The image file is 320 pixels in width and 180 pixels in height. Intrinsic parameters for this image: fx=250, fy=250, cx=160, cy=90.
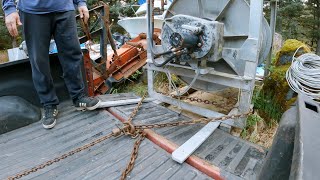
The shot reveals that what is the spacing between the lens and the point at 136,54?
4.22 meters

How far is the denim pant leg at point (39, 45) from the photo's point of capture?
2.25 metres

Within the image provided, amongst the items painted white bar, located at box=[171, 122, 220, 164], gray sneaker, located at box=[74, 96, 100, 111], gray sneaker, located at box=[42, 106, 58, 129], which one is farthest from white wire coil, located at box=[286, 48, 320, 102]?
gray sneaker, located at box=[42, 106, 58, 129]

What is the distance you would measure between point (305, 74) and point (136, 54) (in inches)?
98.5

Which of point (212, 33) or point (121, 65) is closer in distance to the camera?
point (212, 33)

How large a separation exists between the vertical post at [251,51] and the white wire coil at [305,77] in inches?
34.9

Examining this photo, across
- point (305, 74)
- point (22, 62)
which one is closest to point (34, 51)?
point (22, 62)

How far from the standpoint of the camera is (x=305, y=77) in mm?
3004

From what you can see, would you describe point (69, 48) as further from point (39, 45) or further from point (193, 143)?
point (193, 143)

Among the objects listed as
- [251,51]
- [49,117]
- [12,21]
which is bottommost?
[49,117]

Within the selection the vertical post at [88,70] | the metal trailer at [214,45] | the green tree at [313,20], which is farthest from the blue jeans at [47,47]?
the green tree at [313,20]

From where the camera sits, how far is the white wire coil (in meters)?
2.97

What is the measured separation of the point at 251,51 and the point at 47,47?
1950 millimetres

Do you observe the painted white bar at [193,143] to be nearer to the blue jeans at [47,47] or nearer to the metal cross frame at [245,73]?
the metal cross frame at [245,73]

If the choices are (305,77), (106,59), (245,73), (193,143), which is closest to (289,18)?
(305,77)
